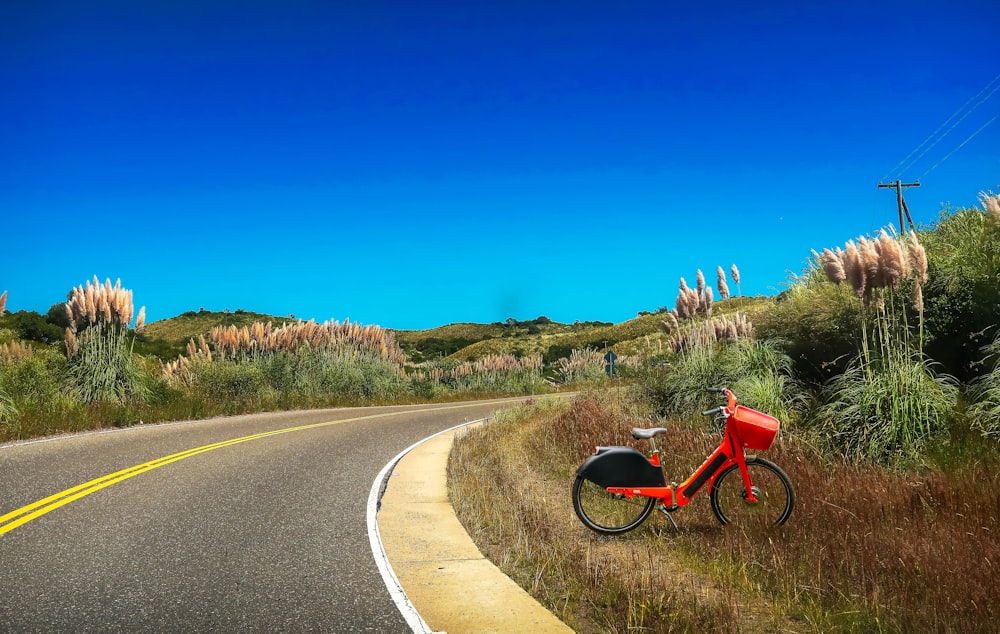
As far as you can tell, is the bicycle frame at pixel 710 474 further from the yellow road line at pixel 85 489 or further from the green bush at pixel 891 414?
the yellow road line at pixel 85 489

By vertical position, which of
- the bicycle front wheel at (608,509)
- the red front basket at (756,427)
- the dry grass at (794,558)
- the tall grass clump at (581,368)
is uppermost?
the tall grass clump at (581,368)

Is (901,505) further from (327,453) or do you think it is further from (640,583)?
(327,453)

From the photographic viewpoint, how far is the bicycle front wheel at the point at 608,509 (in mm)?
6902

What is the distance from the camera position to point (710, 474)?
6594 millimetres

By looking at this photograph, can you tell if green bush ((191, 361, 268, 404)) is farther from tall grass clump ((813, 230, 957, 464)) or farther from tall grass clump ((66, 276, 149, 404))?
tall grass clump ((813, 230, 957, 464))

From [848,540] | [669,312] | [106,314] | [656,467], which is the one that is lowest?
[848,540]

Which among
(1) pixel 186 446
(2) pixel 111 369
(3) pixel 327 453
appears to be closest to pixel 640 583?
(3) pixel 327 453

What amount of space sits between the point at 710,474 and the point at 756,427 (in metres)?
0.67

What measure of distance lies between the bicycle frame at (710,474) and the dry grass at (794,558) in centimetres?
42

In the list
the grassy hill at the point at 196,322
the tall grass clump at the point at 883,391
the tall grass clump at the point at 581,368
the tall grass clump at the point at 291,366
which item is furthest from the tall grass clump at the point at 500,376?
the grassy hill at the point at 196,322

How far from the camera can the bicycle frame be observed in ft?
21.3

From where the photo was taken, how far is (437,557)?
6.71m

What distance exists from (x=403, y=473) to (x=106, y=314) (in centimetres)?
1082

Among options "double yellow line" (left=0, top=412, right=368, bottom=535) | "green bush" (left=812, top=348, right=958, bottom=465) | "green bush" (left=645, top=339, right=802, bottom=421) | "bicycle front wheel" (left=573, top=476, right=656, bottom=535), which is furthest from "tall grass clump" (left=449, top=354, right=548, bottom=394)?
"bicycle front wheel" (left=573, top=476, right=656, bottom=535)
